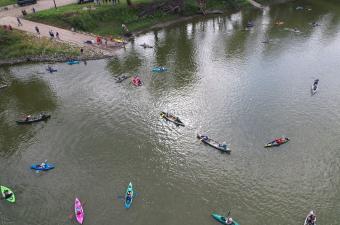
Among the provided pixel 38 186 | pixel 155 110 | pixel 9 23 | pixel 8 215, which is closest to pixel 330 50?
pixel 155 110

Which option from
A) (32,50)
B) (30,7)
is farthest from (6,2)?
(32,50)

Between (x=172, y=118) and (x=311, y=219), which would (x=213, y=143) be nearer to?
(x=172, y=118)

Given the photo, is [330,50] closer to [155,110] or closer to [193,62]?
[193,62]

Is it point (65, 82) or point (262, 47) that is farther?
point (262, 47)

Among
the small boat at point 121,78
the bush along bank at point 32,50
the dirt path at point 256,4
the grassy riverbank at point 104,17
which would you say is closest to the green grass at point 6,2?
the grassy riverbank at point 104,17

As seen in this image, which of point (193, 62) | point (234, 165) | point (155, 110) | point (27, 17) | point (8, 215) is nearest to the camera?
point (8, 215)

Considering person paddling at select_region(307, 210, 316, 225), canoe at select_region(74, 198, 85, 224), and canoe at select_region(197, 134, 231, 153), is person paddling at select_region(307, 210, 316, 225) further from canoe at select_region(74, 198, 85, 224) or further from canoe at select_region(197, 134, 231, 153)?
canoe at select_region(74, 198, 85, 224)
